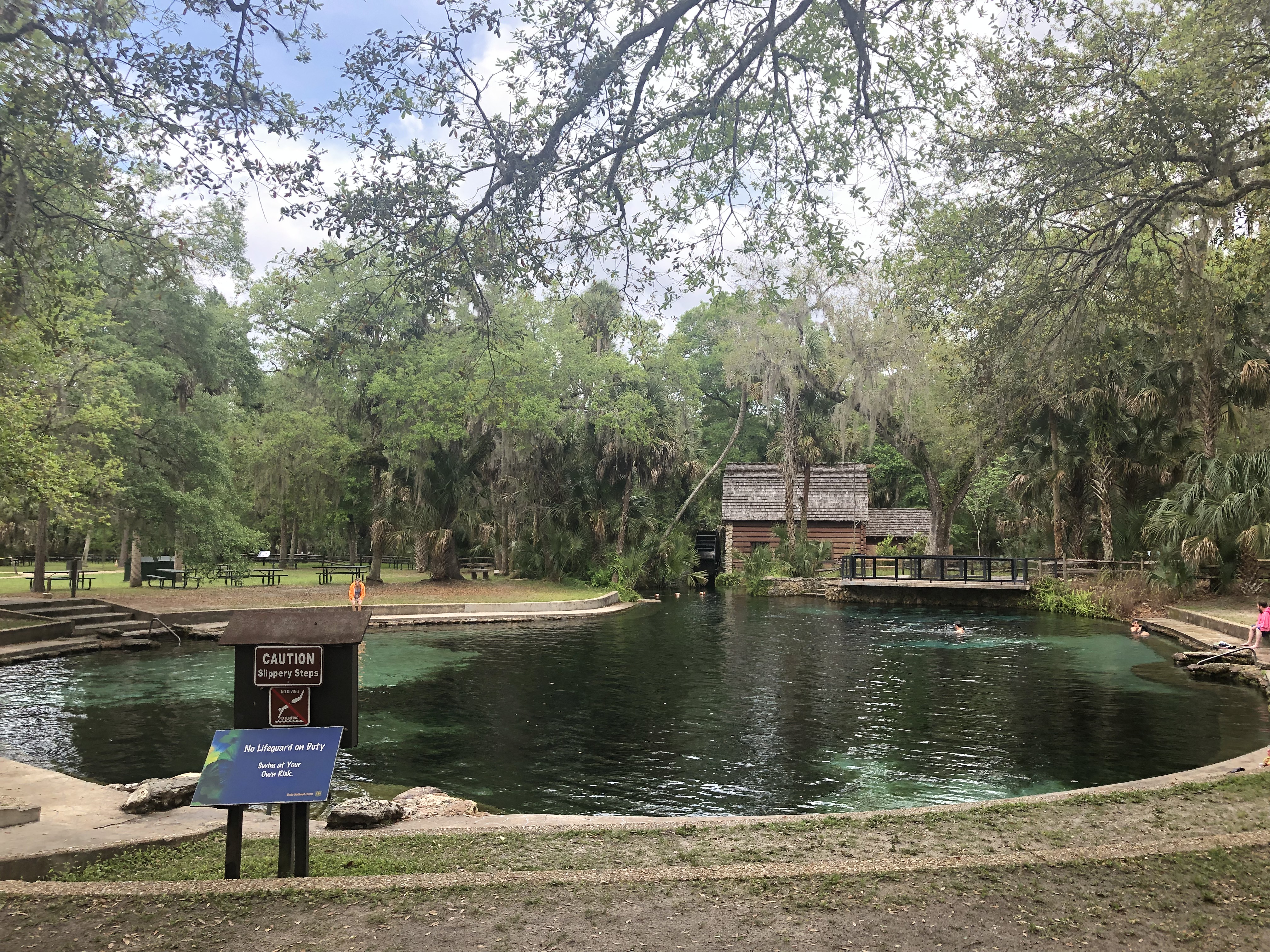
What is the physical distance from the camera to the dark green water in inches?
360

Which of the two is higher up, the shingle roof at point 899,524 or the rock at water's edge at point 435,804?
the shingle roof at point 899,524

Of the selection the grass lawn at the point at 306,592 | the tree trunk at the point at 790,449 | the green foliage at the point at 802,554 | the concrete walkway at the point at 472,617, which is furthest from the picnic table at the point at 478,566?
the tree trunk at the point at 790,449

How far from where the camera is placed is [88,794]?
24.3 ft

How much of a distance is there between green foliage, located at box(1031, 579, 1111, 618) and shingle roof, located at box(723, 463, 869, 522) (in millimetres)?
13238

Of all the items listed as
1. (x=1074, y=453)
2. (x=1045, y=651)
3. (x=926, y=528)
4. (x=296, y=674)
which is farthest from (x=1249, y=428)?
(x=296, y=674)

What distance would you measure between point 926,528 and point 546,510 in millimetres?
22109

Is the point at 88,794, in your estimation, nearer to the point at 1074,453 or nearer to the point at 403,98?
the point at 403,98

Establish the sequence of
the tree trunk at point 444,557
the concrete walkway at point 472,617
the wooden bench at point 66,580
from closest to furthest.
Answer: the concrete walkway at point 472,617 < the wooden bench at point 66,580 < the tree trunk at point 444,557

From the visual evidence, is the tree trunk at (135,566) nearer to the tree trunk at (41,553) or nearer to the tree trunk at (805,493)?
the tree trunk at (41,553)

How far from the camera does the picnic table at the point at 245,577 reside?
97.1 feet

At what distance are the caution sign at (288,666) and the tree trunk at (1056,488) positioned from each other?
32.4m

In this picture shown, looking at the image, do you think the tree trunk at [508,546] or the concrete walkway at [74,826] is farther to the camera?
the tree trunk at [508,546]

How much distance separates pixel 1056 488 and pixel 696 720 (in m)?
25.7

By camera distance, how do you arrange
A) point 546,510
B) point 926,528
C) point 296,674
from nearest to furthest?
point 296,674
point 546,510
point 926,528
